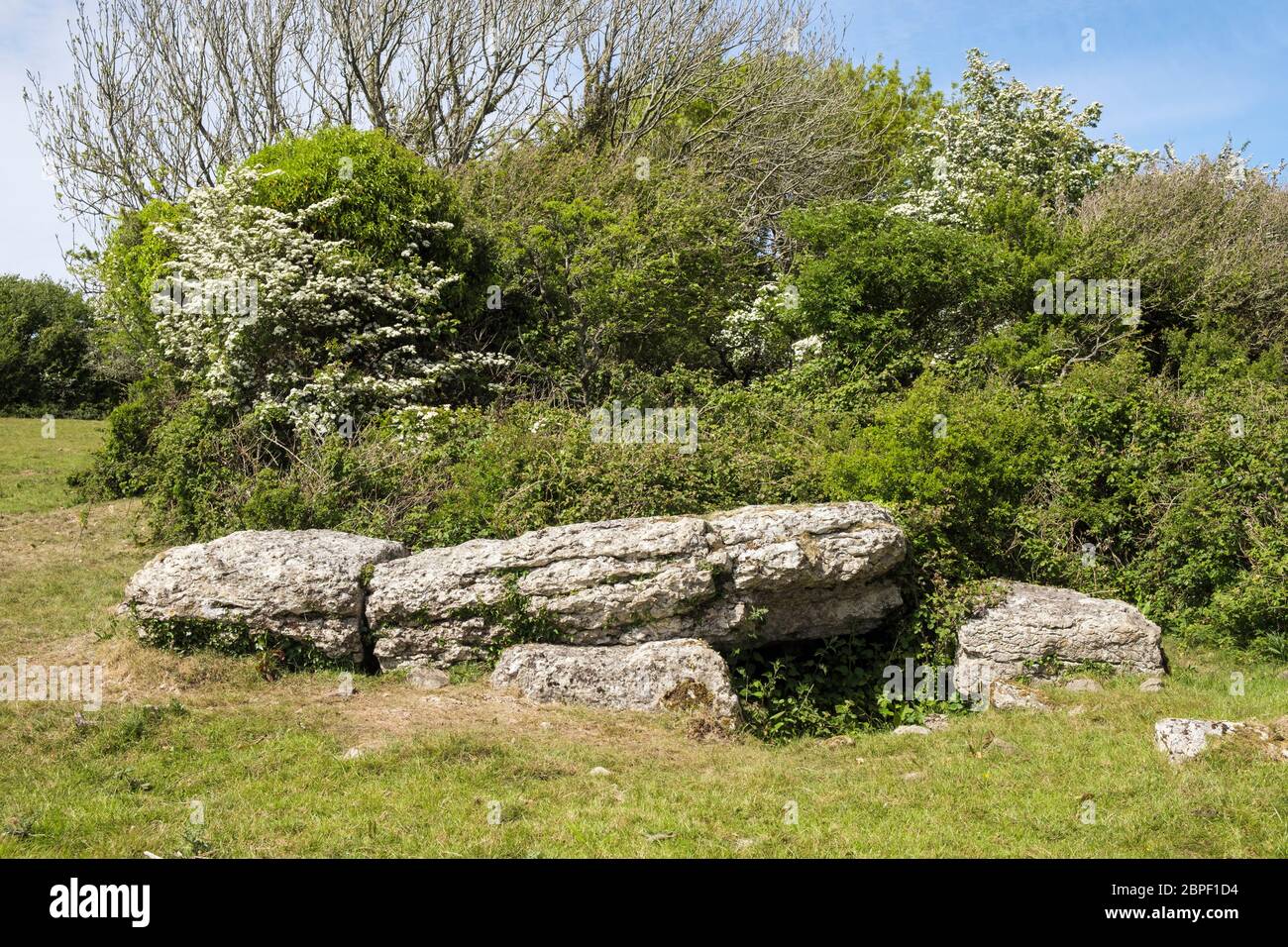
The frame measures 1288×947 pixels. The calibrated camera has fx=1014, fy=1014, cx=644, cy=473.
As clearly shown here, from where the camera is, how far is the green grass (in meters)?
17.7

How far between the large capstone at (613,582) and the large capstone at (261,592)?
0.34m

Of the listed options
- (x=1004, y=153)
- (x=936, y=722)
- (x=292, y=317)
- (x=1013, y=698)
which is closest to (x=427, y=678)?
(x=936, y=722)

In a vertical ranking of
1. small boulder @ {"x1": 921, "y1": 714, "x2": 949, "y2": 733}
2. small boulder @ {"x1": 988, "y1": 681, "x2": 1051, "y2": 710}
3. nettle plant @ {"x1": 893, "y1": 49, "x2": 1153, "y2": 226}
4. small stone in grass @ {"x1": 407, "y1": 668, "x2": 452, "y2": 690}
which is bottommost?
small boulder @ {"x1": 921, "y1": 714, "x2": 949, "y2": 733}

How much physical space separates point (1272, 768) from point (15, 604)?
1284 centimetres

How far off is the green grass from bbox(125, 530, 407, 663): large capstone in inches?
334

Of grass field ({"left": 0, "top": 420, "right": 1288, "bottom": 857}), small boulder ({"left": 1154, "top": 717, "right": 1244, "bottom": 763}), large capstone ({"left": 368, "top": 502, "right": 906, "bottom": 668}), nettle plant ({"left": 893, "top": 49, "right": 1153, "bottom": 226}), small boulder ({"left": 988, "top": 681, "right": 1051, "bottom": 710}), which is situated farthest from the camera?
nettle plant ({"left": 893, "top": 49, "right": 1153, "bottom": 226})

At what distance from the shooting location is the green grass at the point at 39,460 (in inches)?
698

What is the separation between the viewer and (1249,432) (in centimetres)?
1330

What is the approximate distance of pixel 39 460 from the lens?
21266 millimetres

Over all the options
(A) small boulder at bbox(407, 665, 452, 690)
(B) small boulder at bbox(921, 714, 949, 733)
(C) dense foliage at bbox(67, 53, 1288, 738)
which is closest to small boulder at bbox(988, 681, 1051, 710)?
(B) small boulder at bbox(921, 714, 949, 733)

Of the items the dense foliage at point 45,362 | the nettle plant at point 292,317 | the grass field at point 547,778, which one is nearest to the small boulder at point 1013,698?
the grass field at point 547,778

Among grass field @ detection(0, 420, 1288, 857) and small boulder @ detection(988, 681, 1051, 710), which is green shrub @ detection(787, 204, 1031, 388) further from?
grass field @ detection(0, 420, 1288, 857)
